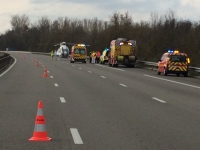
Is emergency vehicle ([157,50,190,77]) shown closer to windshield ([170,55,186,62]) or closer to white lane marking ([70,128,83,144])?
windshield ([170,55,186,62])

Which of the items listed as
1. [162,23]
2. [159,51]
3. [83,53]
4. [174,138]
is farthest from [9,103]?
[162,23]

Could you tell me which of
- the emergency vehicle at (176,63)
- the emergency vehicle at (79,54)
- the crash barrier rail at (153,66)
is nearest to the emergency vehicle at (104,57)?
the emergency vehicle at (79,54)

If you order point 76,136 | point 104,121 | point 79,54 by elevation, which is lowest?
point 79,54

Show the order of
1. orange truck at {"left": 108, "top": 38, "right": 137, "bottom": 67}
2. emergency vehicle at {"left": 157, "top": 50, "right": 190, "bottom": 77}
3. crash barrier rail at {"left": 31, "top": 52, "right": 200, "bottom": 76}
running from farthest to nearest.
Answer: orange truck at {"left": 108, "top": 38, "right": 137, "bottom": 67}, crash barrier rail at {"left": 31, "top": 52, "right": 200, "bottom": 76}, emergency vehicle at {"left": 157, "top": 50, "right": 190, "bottom": 77}

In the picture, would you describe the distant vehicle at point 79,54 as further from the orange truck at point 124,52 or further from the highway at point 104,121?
the highway at point 104,121

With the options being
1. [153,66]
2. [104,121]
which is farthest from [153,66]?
[104,121]

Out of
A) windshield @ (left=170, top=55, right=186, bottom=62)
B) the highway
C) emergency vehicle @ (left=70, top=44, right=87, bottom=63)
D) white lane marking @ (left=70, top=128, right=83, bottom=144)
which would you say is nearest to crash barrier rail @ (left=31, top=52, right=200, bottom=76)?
windshield @ (left=170, top=55, right=186, bottom=62)

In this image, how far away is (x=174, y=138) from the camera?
10273 mm

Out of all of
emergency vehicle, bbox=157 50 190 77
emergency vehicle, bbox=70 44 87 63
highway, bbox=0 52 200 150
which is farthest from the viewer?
emergency vehicle, bbox=70 44 87 63

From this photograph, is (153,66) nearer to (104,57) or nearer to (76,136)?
(104,57)

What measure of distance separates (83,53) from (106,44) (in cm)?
2170

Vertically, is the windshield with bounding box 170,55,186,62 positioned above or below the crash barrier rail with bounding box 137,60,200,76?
above

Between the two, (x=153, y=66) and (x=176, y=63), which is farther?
(x=153, y=66)

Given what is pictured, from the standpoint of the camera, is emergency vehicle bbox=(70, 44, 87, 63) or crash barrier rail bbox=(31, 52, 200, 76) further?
emergency vehicle bbox=(70, 44, 87, 63)
